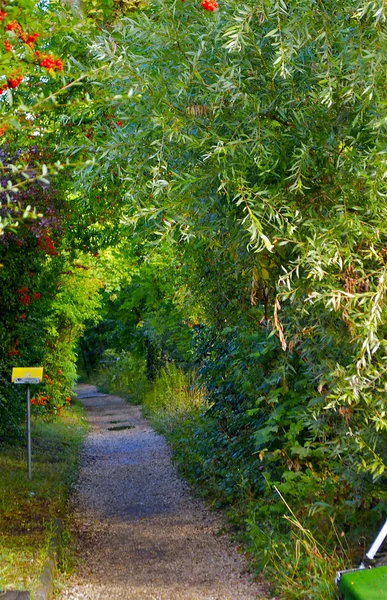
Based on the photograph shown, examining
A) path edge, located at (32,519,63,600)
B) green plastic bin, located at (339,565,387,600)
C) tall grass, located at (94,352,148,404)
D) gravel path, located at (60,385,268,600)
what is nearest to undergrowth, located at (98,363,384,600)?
gravel path, located at (60,385,268,600)

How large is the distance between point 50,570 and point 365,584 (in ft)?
10.3

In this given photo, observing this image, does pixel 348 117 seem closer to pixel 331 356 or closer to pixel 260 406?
pixel 331 356

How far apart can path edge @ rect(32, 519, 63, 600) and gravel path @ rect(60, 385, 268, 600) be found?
200 millimetres

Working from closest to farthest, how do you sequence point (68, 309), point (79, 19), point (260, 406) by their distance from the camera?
point (79, 19) < point (260, 406) < point (68, 309)

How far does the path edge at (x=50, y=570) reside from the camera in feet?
20.0

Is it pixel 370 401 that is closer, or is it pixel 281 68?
pixel 281 68

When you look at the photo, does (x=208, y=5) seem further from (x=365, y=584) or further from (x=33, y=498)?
(x=33, y=498)

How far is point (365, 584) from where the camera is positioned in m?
4.73

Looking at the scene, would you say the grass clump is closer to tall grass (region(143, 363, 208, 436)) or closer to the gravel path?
the gravel path

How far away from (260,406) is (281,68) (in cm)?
512

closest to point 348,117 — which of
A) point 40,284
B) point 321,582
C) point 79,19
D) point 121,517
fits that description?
point 321,582

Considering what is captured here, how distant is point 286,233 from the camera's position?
17.0 ft

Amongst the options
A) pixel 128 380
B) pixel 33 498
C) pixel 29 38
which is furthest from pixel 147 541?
pixel 128 380

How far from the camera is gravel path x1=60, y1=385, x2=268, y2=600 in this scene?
271 inches
